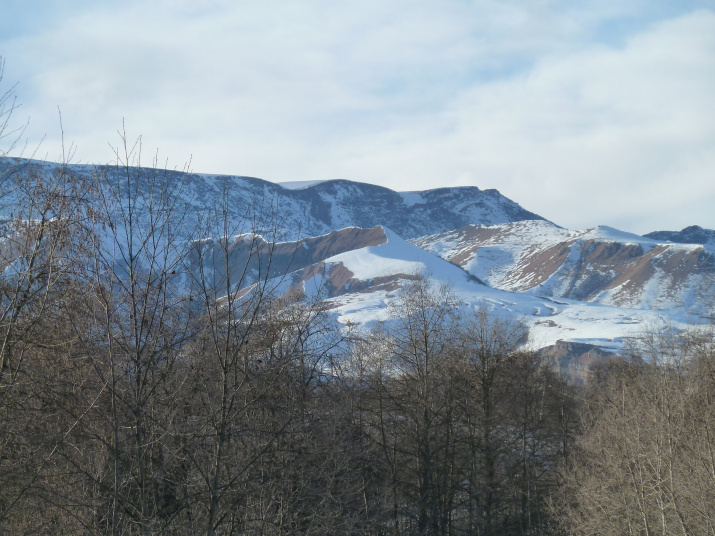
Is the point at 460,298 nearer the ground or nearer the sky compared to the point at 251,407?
nearer the ground

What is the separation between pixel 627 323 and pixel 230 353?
11648 cm

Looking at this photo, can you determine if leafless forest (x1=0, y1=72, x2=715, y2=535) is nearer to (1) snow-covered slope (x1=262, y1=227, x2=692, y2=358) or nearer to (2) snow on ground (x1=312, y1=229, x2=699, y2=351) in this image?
(2) snow on ground (x1=312, y1=229, x2=699, y2=351)

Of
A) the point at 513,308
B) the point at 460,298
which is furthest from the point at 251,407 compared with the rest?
the point at 513,308

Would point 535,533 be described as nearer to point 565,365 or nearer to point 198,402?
point 198,402

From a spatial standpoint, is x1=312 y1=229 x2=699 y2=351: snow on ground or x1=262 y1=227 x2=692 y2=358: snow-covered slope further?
x1=262 y1=227 x2=692 y2=358: snow-covered slope

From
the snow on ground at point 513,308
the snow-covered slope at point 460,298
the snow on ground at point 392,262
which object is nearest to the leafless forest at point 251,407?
the snow on ground at point 513,308

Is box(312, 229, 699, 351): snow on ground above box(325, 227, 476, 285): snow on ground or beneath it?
beneath

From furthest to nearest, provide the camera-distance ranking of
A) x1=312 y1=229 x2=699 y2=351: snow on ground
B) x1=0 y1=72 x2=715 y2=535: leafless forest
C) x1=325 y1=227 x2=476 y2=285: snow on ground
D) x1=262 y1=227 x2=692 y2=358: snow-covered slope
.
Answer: x1=325 y1=227 x2=476 y2=285: snow on ground → x1=262 y1=227 x2=692 y2=358: snow-covered slope → x1=312 y1=229 x2=699 y2=351: snow on ground → x1=0 y1=72 x2=715 y2=535: leafless forest

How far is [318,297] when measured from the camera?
38.6ft

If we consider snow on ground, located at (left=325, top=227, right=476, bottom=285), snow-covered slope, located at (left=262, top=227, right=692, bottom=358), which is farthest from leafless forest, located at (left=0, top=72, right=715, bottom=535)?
snow on ground, located at (left=325, top=227, right=476, bottom=285)

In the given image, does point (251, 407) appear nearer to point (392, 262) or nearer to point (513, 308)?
point (513, 308)

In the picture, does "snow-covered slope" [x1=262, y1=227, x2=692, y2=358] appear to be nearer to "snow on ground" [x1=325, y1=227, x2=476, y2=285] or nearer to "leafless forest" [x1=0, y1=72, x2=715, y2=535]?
"snow on ground" [x1=325, y1=227, x2=476, y2=285]

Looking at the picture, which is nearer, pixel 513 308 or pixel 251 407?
pixel 251 407

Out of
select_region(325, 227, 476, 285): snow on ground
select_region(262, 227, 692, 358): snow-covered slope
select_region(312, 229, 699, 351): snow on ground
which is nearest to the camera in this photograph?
select_region(312, 229, 699, 351): snow on ground
